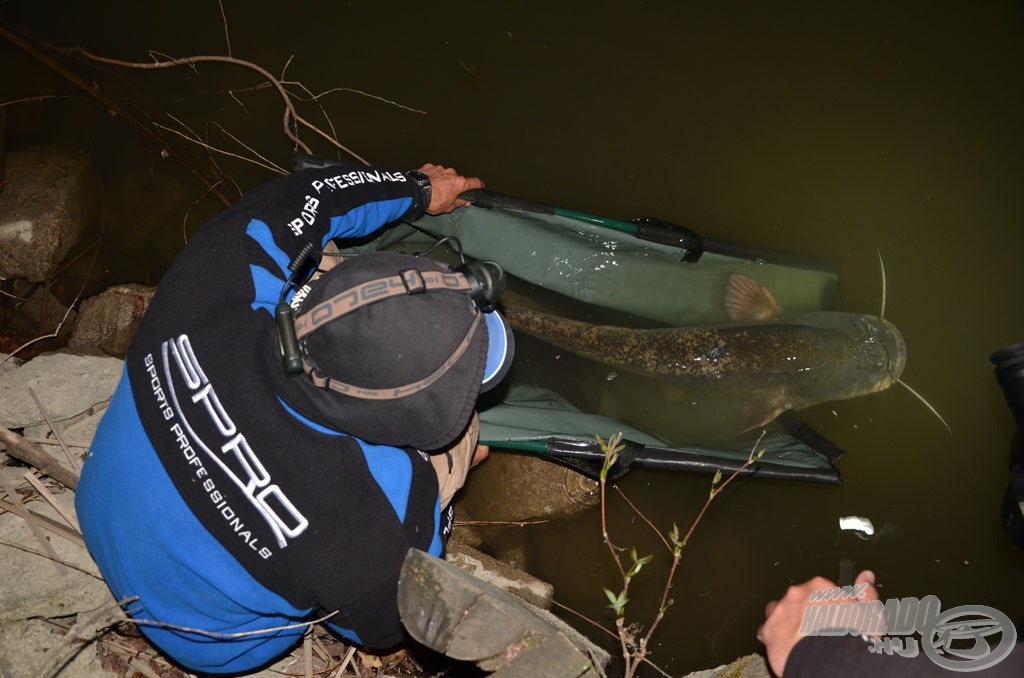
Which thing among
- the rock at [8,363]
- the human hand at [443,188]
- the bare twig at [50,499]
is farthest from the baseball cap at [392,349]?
the rock at [8,363]

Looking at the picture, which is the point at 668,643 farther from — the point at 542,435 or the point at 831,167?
the point at 831,167

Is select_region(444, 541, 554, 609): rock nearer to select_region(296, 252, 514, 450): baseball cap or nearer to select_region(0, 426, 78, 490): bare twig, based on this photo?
select_region(0, 426, 78, 490): bare twig

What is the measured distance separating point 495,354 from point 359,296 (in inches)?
18.7

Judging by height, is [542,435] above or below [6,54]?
below

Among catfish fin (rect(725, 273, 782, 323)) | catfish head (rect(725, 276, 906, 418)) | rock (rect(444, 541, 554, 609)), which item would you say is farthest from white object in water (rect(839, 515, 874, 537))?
rock (rect(444, 541, 554, 609))

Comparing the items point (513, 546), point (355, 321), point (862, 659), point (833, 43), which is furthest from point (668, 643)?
point (833, 43)

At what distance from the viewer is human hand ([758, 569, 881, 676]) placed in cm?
185

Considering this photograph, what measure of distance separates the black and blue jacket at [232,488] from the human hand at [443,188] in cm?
131

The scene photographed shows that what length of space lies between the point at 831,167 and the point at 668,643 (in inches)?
129

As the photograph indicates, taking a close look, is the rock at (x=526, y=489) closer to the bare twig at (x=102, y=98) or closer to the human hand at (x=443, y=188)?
the human hand at (x=443, y=188)

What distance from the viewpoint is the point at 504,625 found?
178 centimetres

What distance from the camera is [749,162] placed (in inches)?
170

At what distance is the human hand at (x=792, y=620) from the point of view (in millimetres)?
1851

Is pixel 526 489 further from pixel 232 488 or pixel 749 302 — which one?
pixel 232 488
